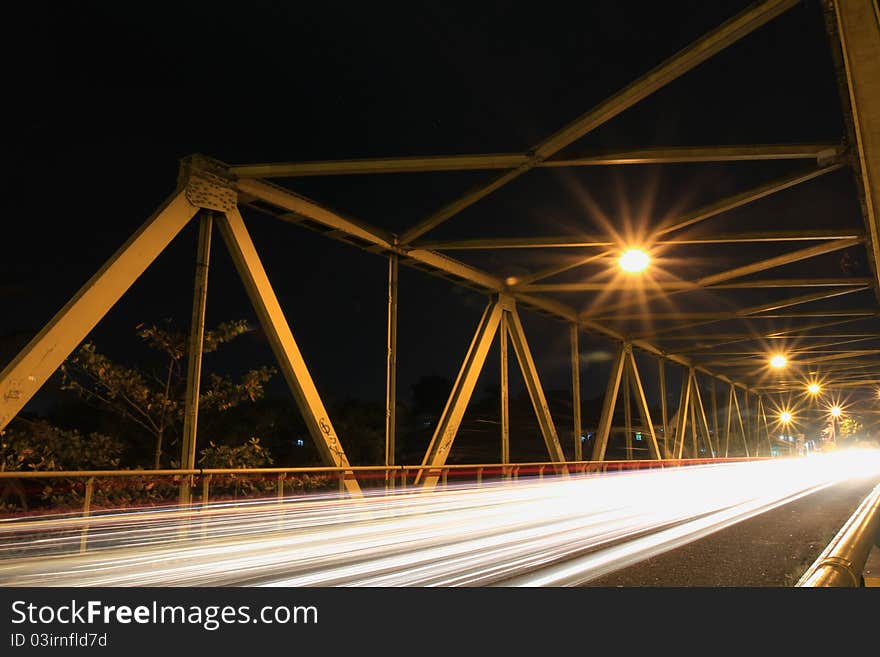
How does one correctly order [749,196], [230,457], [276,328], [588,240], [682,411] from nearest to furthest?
1. [276,328]
2. [230,457]
3. [749,196]
4. [588,240]
5. [682,411]

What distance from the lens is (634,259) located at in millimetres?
13836

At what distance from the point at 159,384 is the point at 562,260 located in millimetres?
9227

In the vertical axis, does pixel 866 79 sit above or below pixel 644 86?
below

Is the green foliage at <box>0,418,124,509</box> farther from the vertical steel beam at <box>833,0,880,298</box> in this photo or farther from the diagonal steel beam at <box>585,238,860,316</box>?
the diagonal steel beam at <box>585,238,860,316</box>

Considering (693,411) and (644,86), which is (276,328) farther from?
(693,411)

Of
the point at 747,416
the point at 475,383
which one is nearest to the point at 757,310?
the point at 475,383

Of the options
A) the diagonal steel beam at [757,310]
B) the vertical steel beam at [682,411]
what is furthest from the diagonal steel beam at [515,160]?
the vertical steel beam at [682,411]

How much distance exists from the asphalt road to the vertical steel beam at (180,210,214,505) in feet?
18.0

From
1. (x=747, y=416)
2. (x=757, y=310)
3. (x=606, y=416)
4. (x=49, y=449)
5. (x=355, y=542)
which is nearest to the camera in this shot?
(x=355, y=542)

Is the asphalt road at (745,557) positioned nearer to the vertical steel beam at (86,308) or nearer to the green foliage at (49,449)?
the vertical steel beam at (86,308)

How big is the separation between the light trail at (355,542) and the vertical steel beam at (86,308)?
147cm

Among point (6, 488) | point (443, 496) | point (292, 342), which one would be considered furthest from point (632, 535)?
point (6, 488)

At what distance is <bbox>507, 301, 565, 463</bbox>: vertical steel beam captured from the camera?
1673cm
